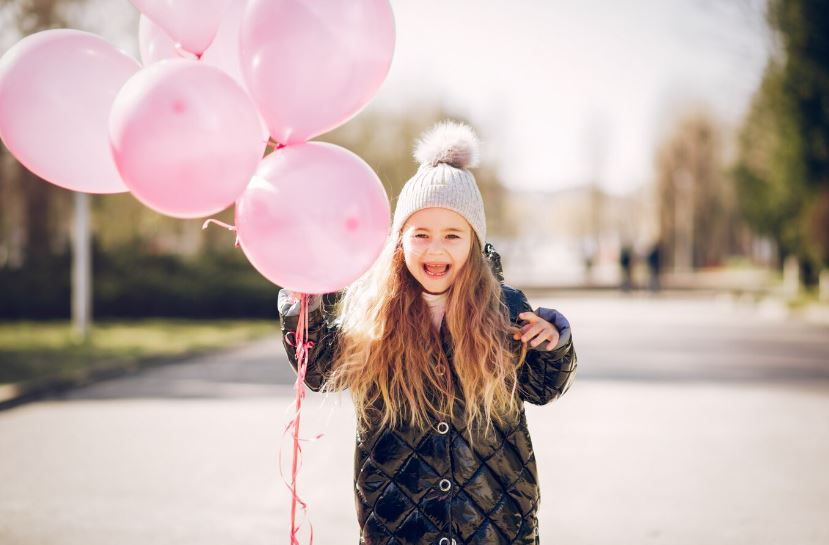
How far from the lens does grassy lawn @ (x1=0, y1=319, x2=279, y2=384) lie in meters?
10.8

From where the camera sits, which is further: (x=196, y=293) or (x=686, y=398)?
(x=196, y=293)

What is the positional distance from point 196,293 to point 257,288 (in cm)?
157

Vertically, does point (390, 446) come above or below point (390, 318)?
below

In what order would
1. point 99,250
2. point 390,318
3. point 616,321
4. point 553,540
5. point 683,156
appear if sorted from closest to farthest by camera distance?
1. point 390,318
2. point 553,540
3. point 616,321
4. point 99,250
5. point 683,156

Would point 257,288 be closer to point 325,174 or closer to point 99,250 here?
point 99,250

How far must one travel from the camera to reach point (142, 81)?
227 centimetres

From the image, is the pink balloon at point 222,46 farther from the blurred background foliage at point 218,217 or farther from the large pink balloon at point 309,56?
the blurred background foliage at point 218,217

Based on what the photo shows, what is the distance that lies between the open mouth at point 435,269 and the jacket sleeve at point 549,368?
320mm

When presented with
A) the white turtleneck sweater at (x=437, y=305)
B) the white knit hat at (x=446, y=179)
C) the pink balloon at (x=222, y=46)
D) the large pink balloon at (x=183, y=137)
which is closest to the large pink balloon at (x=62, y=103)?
the pink balloon at (x=222, y=46)

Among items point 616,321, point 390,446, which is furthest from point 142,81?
point 616,321

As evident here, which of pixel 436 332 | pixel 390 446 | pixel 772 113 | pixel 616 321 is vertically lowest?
pixel 616 321

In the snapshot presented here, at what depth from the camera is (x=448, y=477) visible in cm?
238

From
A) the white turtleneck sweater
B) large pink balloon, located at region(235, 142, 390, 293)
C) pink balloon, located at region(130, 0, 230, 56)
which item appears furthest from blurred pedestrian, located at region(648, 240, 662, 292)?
large pink balloon, located at region(235, 142, 390, 293)

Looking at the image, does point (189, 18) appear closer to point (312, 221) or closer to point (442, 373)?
point (312, 221)
